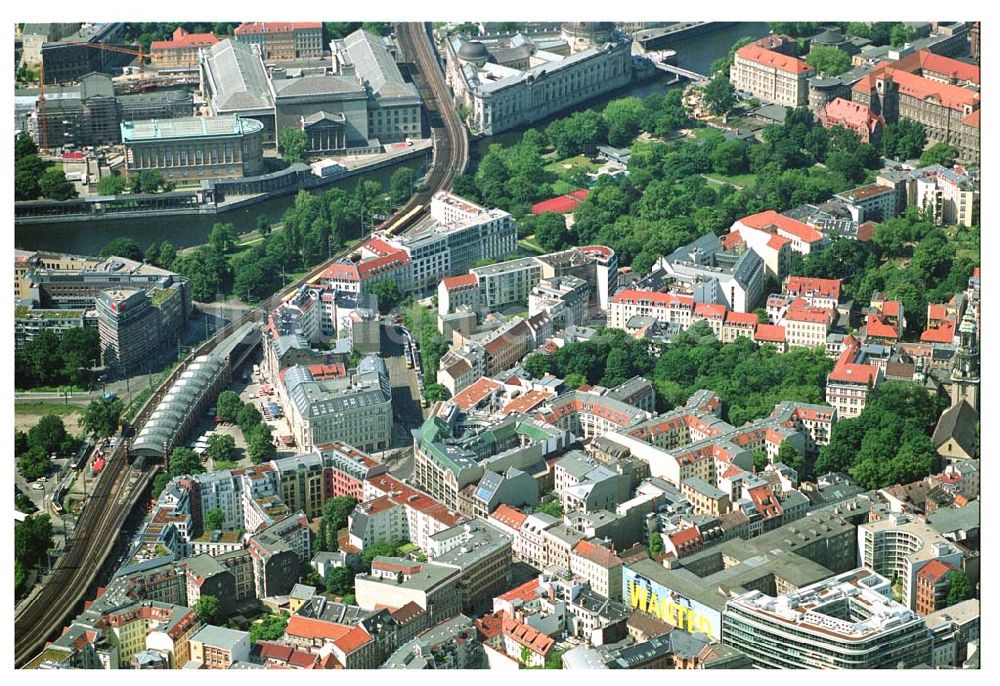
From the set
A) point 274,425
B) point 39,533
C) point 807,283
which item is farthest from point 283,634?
point 807,283

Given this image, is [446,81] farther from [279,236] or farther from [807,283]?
[807,283]

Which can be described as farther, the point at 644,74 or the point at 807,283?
the point at 644,74

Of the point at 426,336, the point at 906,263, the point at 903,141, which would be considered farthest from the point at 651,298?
the point at 903,141

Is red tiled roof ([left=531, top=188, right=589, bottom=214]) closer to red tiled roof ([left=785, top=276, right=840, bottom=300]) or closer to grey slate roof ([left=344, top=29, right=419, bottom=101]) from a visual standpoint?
grey slate roof ([left=344, top=29, right=419, bottom=101])

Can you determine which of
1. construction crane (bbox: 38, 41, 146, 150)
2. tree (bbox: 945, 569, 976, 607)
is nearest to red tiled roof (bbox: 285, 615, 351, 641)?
tree (bbox: 945, 569, 976, 607)

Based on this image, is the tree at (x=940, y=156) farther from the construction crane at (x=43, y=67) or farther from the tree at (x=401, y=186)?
the construction crane at (x=43, y=67)

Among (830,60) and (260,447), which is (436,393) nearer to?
(260,447)

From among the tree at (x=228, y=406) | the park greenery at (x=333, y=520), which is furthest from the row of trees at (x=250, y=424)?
the park greenery at (x=333, y=520)
